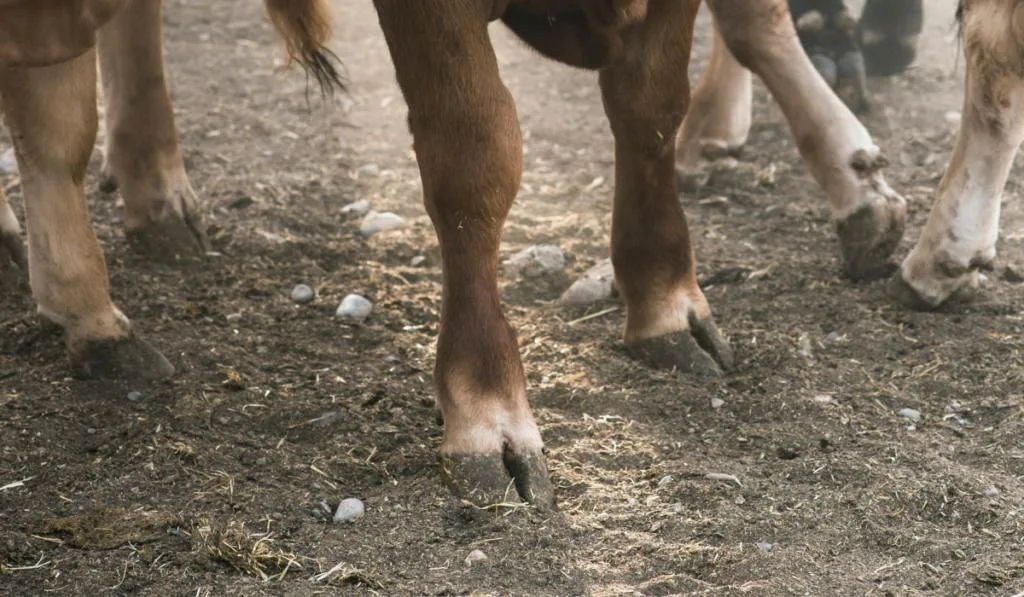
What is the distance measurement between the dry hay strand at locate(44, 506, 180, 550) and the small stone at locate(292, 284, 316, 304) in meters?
1.47

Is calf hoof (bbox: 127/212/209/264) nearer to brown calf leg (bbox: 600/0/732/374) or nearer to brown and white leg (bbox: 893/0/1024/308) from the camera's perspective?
brown calf leg (bbox: 600/0/732/374)

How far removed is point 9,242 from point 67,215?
31.2 inches

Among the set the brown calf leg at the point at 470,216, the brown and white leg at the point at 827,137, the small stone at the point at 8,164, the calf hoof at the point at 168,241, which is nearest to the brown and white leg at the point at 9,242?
the calf hoof at the point at 168,241

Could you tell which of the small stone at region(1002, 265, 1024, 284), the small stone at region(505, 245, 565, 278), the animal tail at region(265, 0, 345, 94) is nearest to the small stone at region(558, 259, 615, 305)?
the small stone at region(505, 245, 565, 278)

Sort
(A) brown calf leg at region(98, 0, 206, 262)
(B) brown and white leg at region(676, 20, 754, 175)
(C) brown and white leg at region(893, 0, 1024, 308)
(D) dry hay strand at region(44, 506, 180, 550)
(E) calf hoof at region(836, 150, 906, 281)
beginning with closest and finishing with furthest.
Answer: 1. (D) dry hay strand at region(44, 506, 180, 550)
2. (C) brown and white leg at region(893, 0, 1024, 308)
3. (E) calf hoof at region(836, 150, 906, 281)
4. (A) brown calf leg at region(98, 0, 206, 262)
5. (B) brown and white leg at region(676, 20, 754, 175)

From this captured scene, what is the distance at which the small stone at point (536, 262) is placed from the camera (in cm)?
498

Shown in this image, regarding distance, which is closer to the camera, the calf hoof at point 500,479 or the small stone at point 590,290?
the calf hoof at point 500,479

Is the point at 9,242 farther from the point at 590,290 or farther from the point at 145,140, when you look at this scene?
the point at 590,290

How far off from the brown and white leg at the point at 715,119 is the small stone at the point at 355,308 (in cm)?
160

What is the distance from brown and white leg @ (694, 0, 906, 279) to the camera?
475 cm

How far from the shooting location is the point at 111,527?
3328 millimetres

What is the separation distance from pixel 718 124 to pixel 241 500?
2.88 meters

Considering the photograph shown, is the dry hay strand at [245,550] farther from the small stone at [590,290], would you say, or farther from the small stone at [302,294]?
the small stone at [590,290]

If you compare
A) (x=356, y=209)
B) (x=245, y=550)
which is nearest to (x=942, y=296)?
(x=356, y=209)
